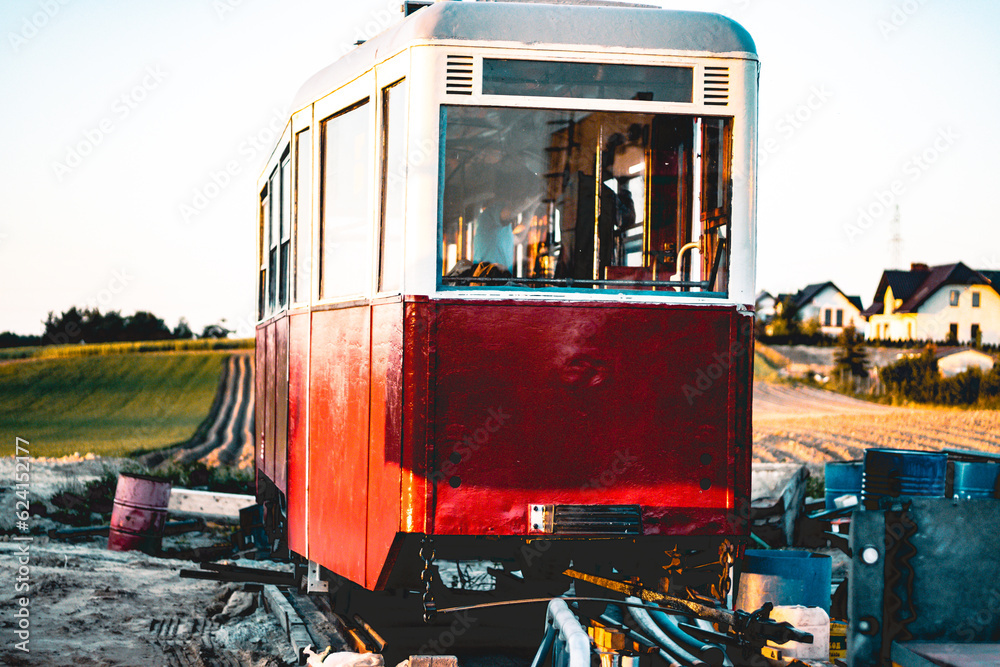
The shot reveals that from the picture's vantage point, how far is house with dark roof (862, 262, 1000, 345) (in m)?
62.0

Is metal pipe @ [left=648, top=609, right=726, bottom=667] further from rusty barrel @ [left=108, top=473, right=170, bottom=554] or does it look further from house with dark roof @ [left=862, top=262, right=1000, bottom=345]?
house with dark roof @ [left=862, top=262, right=1000, bottom=345]

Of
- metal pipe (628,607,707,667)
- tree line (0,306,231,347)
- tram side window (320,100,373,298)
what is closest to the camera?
metal pipe (628,607,707,667)

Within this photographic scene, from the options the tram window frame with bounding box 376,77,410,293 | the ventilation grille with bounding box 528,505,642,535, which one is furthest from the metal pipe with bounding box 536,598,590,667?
the tram window frame with bounding box 376,77,410,293

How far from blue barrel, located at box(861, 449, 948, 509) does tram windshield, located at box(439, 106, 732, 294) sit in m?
1.51

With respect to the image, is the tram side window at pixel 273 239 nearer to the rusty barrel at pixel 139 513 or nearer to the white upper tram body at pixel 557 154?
the white upper tram body at pixel 557 154

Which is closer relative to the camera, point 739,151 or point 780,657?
point 780,657

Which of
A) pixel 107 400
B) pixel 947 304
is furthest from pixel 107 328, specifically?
pixel 947 304

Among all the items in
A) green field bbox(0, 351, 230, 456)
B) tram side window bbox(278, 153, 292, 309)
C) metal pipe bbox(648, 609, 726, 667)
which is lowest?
green field bbox(0, 351, 230, 456)

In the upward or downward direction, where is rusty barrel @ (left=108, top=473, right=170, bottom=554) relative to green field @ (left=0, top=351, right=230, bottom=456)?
upward

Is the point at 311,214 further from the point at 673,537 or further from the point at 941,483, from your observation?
the point at 941,483

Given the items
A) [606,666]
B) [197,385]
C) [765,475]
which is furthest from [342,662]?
[197,385]

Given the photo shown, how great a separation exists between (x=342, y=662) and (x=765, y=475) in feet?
33.6

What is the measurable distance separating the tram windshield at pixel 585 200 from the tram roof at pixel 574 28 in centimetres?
35

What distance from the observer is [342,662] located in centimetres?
482
